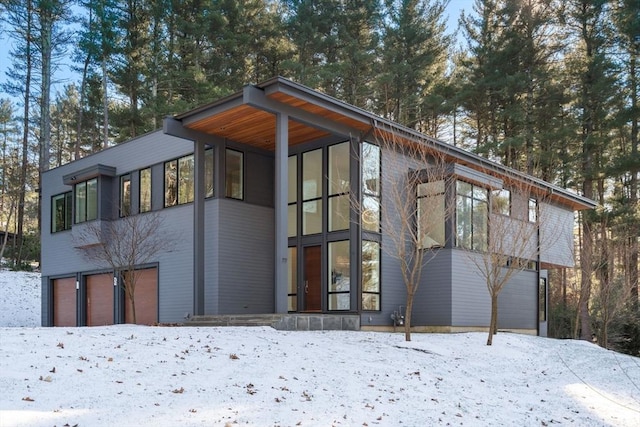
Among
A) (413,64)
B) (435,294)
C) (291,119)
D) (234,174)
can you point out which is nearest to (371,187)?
(291,119)

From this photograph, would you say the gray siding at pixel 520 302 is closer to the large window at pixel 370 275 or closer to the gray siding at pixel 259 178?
the large window at pixel 370 275

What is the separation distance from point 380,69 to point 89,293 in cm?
1595

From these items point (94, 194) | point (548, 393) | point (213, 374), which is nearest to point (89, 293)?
point (94, 194)

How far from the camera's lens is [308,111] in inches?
552

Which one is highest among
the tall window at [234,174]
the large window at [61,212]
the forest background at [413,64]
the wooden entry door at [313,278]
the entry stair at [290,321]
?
the forest background at [413,64]

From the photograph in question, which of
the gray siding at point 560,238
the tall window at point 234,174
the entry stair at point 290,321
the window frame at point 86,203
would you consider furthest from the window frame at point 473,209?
the window frame at point 86,203

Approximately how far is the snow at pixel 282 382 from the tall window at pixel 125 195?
27.0 ft

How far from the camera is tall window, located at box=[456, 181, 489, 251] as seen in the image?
1580 cm

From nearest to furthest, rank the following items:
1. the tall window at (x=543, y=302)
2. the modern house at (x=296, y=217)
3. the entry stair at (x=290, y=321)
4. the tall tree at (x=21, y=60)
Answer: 1. the entry stair at (x=290, y=321)
2. the modern house at (x=296, y=217)
3. the tall window at (x=543, y=302)
4. the tall tree at (x=21, y=60)

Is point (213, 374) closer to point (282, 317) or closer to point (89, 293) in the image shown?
point (282, 317)

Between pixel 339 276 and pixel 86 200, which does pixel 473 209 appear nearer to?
pixel 339 276

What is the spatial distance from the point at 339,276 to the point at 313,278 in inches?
38.0

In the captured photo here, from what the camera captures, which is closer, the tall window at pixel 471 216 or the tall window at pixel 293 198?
the tall window at pixel 471 216

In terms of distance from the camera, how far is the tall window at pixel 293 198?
16609 mm
